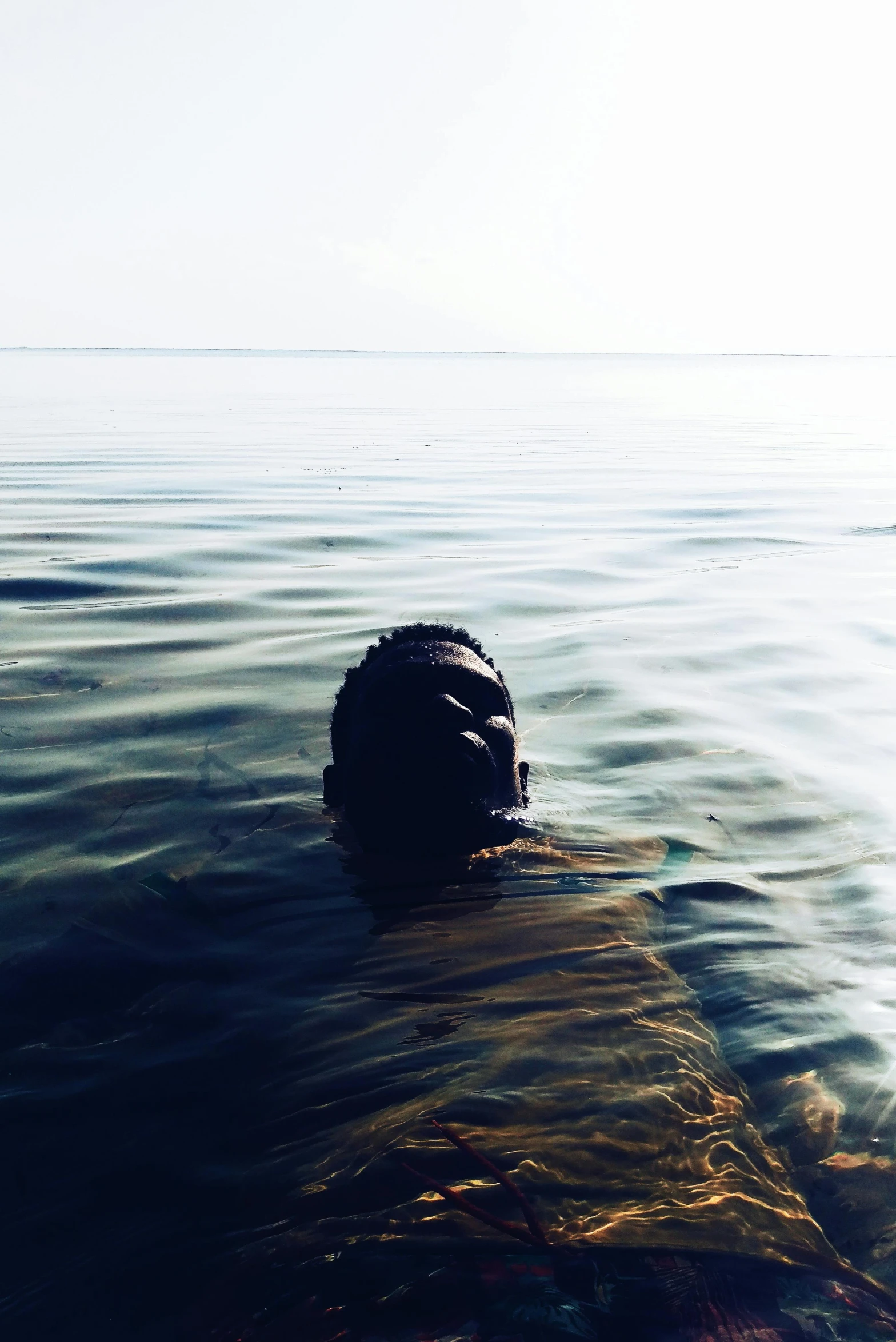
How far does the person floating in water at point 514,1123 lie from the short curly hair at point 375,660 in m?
0.18

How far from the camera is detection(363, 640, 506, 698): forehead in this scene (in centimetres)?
431

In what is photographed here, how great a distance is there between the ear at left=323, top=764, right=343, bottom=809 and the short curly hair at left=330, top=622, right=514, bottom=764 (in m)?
0.14

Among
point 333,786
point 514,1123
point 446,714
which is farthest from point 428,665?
point 514,1123

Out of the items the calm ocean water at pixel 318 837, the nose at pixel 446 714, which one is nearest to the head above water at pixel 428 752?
the nose at pixel 446 714

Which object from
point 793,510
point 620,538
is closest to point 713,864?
point 620,538

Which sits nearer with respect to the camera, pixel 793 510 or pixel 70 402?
pixel 793 510

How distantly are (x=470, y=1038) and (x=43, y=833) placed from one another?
Result: 2.38 meters

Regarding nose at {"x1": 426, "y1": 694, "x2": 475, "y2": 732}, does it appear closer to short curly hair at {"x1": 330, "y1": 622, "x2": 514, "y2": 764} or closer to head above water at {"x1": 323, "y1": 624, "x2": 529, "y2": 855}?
head above water at {"x1": 323, "y1": 624, "x2": 529, "y2": 855}

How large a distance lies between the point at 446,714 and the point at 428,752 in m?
0.16

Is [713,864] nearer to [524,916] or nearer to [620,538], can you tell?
[524,916]

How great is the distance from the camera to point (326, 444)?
23.9 m

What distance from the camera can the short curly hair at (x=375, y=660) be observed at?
4680 millimetres

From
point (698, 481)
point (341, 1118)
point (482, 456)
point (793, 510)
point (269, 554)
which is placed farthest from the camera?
point (482, 456)

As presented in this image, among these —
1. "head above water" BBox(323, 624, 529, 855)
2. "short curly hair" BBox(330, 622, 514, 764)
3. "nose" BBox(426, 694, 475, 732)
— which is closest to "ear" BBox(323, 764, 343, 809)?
"short curly hair" BBox(330, 622, 514, 764)
